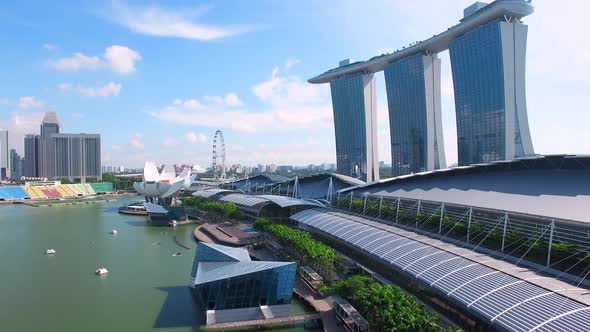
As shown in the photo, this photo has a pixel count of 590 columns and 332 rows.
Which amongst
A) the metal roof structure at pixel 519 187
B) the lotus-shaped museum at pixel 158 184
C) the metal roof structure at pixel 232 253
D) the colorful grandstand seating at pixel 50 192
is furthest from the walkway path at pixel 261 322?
the colorful grandstand seating at pixel 50 192

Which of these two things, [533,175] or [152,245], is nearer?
[533,175]

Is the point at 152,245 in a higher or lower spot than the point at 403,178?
lower

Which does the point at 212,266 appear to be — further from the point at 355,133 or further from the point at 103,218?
the point at 355,133

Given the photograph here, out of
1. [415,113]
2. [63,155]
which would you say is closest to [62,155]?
[63,155]

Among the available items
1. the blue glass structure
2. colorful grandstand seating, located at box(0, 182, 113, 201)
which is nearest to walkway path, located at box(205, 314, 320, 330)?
the blue glass structure

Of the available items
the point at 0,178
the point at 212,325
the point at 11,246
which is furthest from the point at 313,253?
the point at 0,178

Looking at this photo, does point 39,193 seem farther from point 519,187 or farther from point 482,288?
point 482,288
